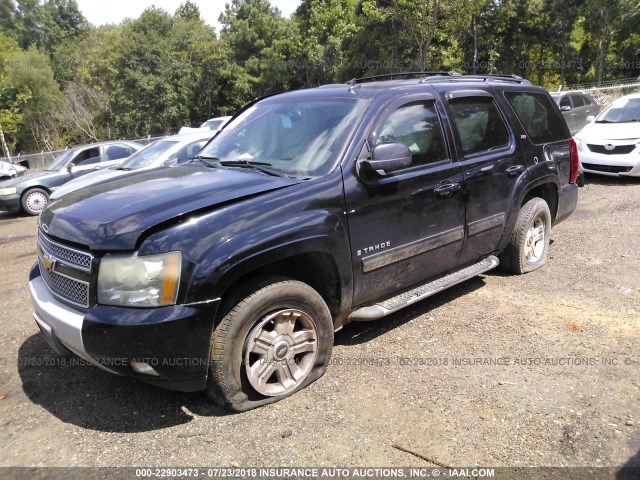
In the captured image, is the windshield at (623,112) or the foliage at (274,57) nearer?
the windshield at (623,112)

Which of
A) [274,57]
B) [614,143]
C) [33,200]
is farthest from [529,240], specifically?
[274,57]

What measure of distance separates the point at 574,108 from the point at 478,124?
1153 centimetres

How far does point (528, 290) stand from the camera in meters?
4.89

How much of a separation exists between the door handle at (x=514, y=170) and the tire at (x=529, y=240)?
1.56 feet

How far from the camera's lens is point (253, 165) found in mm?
3678

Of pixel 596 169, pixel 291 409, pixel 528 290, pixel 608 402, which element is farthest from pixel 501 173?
pixel 596 169

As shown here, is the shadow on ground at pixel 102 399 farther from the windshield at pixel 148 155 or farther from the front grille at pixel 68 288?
the windshield at pixel 148 155

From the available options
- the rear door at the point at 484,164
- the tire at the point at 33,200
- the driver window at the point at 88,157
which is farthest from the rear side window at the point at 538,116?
the tire at the point at 33,200

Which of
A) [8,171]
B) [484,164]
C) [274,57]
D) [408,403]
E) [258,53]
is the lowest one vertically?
[408,403]

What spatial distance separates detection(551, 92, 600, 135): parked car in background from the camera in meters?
13.7

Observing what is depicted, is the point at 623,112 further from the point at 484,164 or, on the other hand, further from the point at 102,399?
the point at 102,399

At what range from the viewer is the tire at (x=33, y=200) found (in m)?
11.5

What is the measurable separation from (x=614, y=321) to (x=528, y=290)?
837mm

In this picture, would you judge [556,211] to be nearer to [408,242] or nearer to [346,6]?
[408,242]
